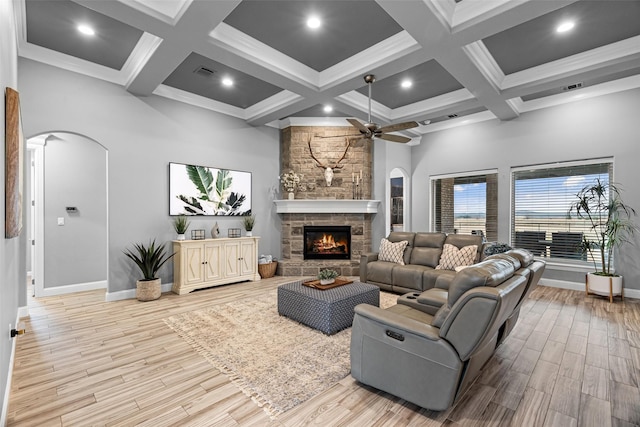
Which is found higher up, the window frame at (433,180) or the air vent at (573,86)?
the air vent at (573,86)

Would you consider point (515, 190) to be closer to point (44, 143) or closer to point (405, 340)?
point (405, 340)

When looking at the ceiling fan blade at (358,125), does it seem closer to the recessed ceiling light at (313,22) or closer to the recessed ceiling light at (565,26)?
the recessed ceiling light at (313,22)

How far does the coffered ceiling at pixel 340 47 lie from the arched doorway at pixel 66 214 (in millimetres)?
1513

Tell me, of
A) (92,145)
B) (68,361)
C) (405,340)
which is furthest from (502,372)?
(92,145)

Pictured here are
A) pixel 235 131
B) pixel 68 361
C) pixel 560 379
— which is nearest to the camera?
pixel 560 379

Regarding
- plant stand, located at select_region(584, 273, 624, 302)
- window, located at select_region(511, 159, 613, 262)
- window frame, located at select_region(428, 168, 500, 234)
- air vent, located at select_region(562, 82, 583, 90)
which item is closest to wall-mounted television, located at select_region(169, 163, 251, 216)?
window frame, located at select_region(428, 168, 500, 234)

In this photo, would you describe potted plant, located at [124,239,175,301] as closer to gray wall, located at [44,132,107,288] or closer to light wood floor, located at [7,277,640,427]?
light wood floor, located at [7,277,640,427]

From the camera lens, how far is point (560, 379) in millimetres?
2389

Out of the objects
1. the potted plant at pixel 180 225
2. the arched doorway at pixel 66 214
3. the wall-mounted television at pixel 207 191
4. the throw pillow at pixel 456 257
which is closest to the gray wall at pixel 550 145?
the throw pillow at pixel 456 257

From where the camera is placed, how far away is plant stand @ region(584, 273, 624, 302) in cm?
446

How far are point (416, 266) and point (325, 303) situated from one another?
215 centimetres

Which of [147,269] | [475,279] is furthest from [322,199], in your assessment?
[475,279]

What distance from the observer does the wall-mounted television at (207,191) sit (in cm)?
508

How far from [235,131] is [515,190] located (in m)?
5.57
